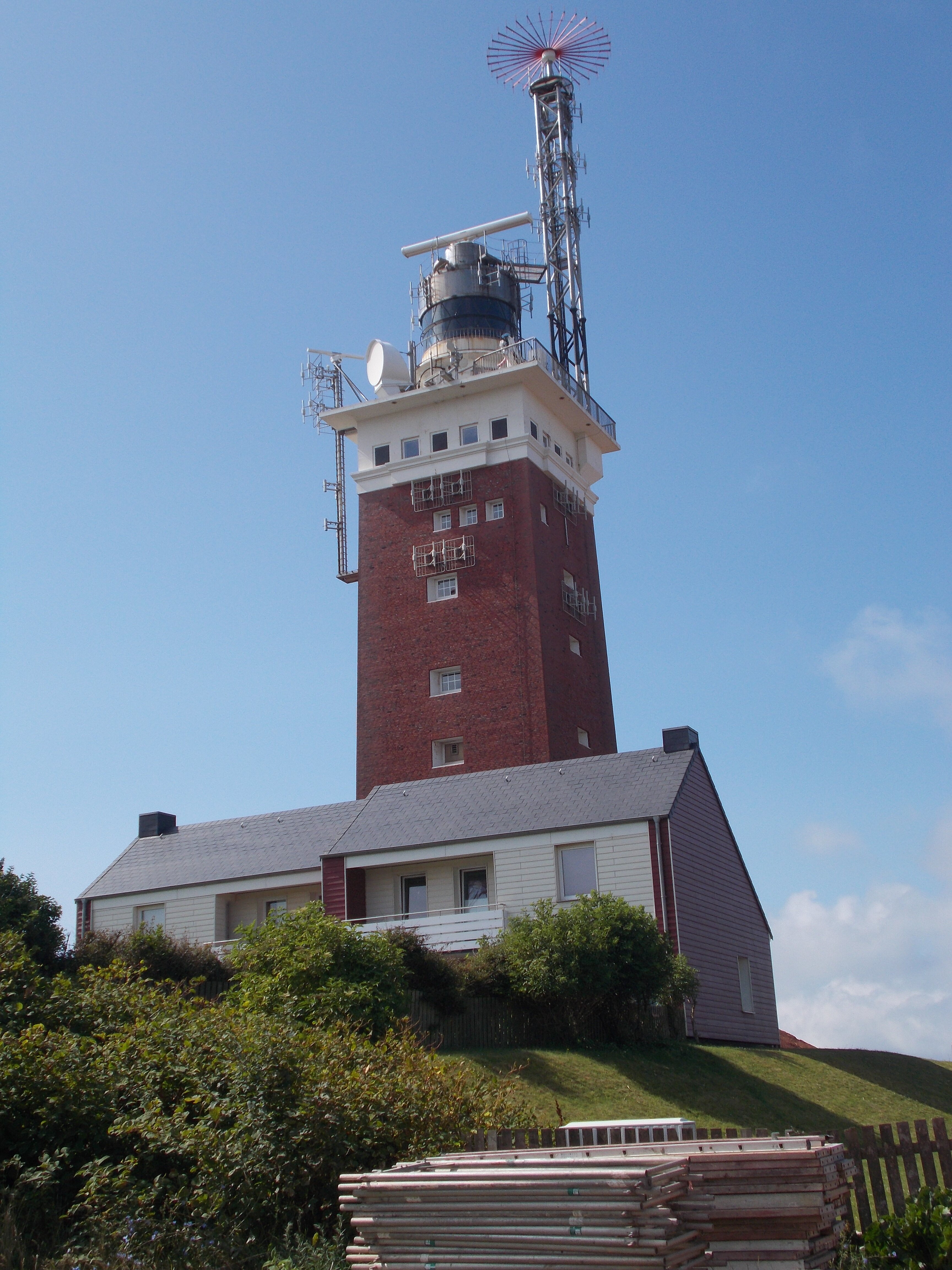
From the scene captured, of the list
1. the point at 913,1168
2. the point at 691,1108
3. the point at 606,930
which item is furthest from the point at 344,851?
the point at 913,1168

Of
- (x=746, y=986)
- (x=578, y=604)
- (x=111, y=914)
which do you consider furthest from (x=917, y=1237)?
(x=578, y=604)

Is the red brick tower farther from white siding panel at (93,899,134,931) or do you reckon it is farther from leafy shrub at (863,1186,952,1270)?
leafy shrub at (863,1186,952,1270)

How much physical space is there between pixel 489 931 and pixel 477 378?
83.5ft

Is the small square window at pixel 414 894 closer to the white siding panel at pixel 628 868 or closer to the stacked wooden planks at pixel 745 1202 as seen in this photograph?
the white siding panel at pixel 628 868

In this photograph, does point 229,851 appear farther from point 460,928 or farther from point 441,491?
point 441,491

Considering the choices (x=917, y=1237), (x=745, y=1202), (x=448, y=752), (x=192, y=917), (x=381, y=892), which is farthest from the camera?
(x=448, y=752)

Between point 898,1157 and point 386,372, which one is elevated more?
point 386,372

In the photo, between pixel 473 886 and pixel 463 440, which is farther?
pixel 463 440

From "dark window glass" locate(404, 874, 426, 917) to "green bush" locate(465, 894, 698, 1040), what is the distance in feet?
24.0

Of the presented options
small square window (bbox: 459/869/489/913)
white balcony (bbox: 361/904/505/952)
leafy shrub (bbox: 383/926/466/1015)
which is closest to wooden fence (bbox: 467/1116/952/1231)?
leafy shrub (bbox: 383/926/466/1015)

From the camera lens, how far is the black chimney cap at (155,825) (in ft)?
144

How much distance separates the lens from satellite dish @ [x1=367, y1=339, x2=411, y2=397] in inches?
2125

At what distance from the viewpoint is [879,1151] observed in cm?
1203

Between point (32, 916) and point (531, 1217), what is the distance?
21136 millimetres
